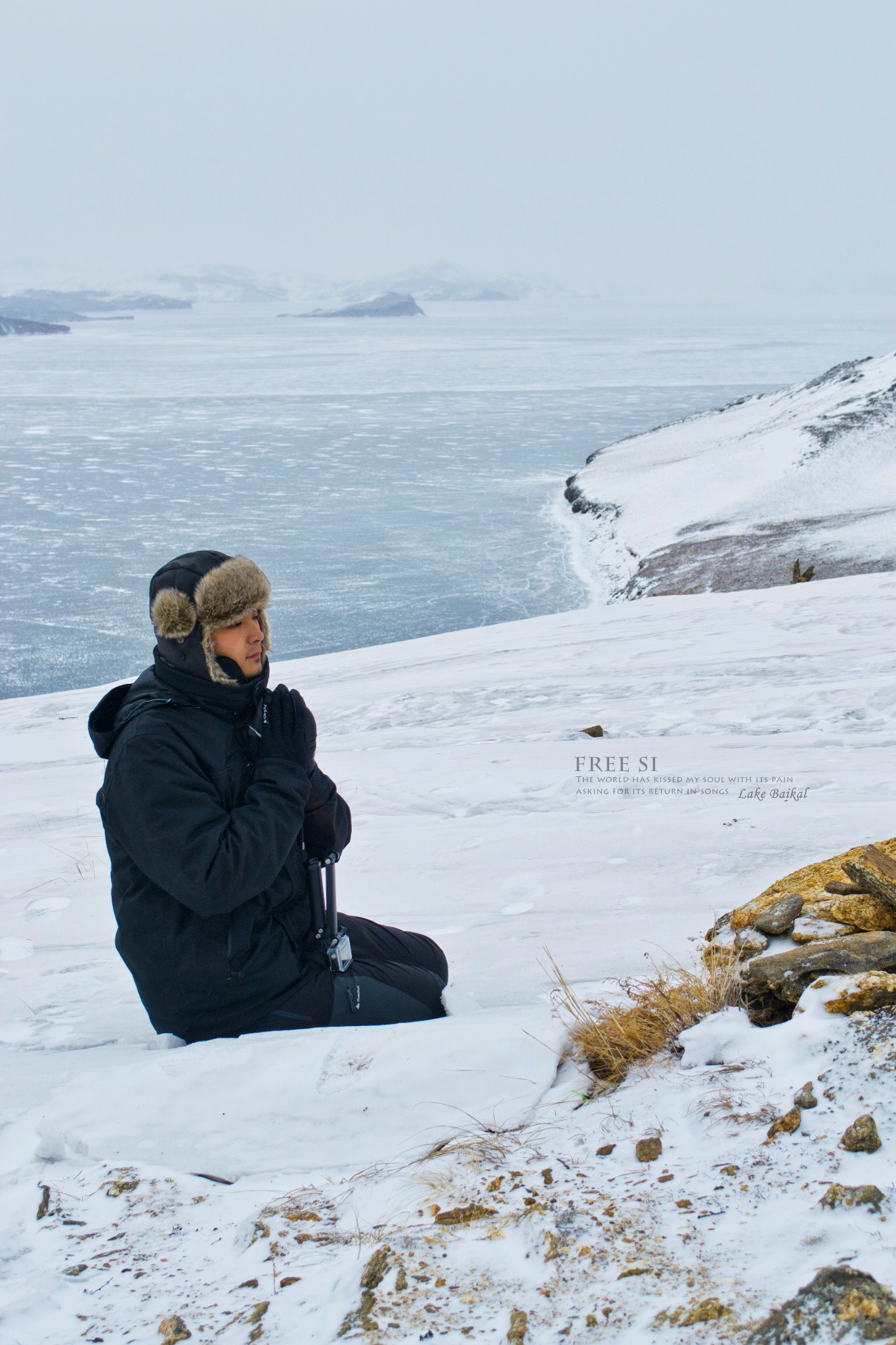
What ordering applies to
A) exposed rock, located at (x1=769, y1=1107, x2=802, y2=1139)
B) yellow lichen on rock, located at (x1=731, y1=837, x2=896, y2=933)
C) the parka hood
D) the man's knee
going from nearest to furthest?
exposed rock, located at (x1=769, y1=1107, x2=802, y2=1139) → the parka hood → the man's knee → yellow lichen on rock, located at (x1=731, y1=837, x2=896, y2=933)

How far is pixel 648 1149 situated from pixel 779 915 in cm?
86

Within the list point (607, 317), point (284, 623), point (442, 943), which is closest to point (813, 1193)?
point (442, 943)

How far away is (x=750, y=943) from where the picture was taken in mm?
2607

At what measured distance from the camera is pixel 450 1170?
204cm

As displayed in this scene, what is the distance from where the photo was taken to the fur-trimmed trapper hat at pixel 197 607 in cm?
237

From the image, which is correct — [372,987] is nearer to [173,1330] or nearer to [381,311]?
[173,1330]

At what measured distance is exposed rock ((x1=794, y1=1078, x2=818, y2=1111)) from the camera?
6.41 feet

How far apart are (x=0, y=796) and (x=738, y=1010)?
5.11m

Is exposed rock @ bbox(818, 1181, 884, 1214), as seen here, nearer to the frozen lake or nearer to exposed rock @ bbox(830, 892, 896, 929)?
exposed rock @ bbox(830, 892, 896, 929)

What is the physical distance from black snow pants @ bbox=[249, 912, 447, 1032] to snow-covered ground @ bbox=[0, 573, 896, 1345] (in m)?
0.07

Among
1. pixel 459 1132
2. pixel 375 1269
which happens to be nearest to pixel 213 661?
pixel 459 1132

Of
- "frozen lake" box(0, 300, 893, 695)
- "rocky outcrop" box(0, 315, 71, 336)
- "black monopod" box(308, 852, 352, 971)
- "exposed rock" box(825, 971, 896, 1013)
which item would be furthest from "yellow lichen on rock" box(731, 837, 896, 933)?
"rocky outcrop" box(0, 315, 71, 336)

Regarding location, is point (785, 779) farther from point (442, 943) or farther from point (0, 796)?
point (0, 796)

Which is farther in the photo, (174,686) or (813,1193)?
(174,686)
